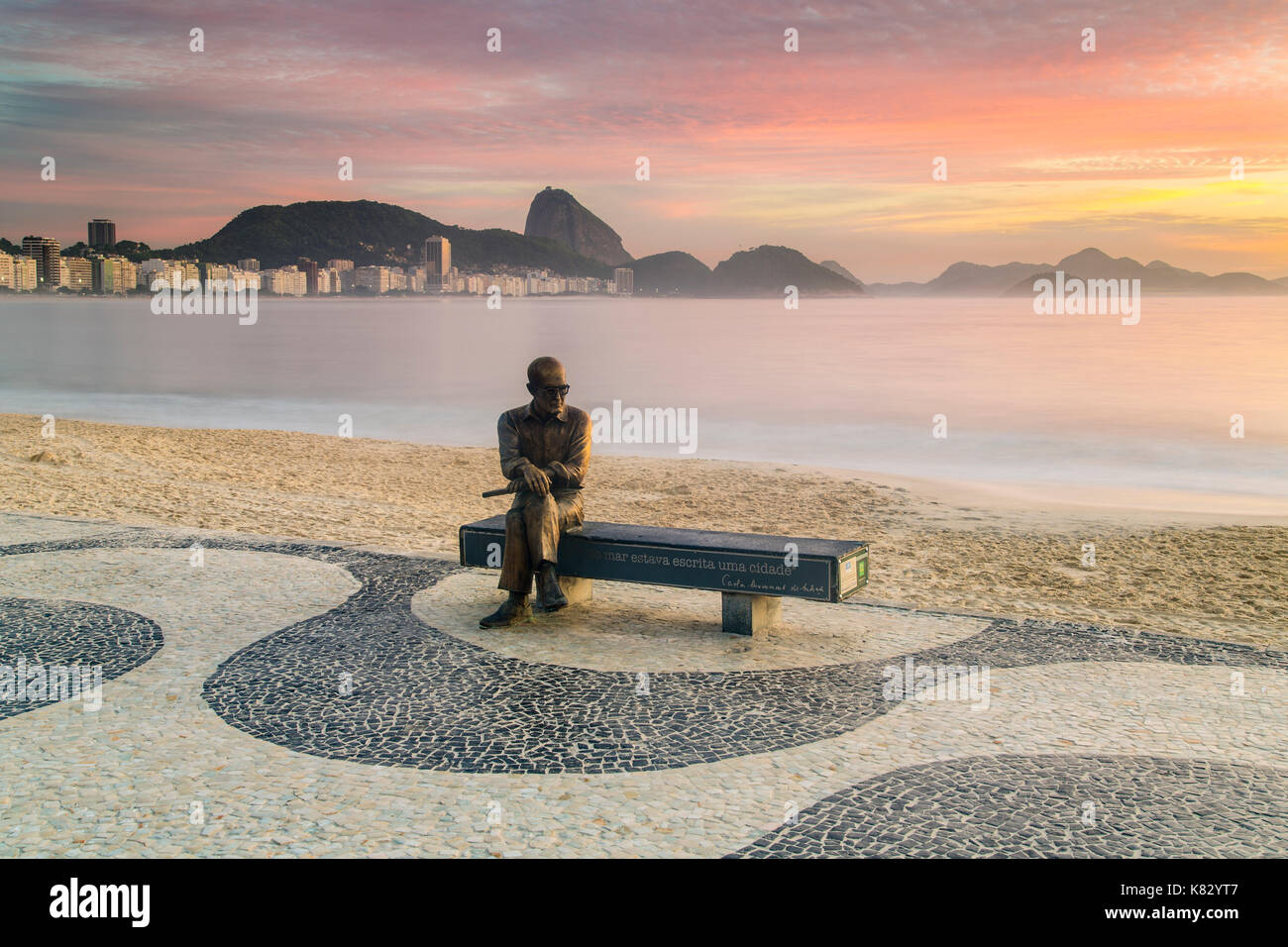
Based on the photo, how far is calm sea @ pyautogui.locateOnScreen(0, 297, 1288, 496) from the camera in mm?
22203

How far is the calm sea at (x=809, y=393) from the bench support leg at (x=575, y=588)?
12892 mm

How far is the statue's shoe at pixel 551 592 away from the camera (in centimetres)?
754

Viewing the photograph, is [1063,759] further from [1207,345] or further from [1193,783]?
[1207,345]

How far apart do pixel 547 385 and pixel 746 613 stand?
211cm

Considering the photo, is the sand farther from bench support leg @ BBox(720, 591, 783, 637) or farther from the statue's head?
the statue's head

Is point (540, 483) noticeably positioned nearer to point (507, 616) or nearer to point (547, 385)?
point (547, 385)

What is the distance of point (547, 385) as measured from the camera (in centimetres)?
745

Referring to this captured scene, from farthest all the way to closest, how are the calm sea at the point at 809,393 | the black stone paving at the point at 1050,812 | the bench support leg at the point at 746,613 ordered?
the calm sea at the point at 809,393
the bench support leg at the point at 746,613
the black stone paving at the point at 1050,812

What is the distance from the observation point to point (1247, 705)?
605cm

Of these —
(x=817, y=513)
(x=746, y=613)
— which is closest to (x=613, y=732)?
(x=746, y=613)

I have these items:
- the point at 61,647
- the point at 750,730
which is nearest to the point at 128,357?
the point at 61,647

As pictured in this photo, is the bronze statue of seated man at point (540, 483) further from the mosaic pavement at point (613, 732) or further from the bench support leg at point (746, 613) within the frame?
the bench support leg at point (746, 613)

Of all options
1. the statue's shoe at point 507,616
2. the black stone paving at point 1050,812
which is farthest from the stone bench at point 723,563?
the black stone paving at point 1050,812

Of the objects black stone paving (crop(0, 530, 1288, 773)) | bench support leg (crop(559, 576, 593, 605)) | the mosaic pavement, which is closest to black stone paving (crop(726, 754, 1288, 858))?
the mosaic pavement
